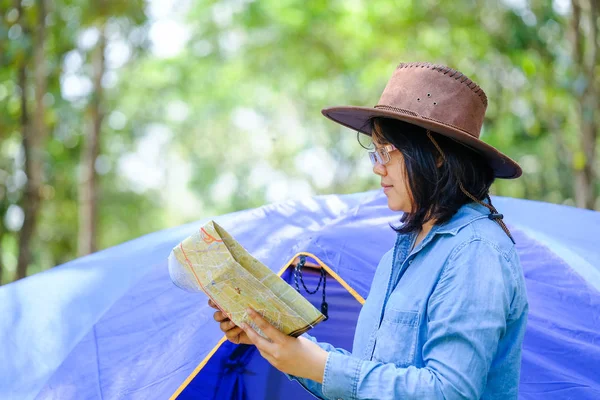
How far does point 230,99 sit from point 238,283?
1422 cm

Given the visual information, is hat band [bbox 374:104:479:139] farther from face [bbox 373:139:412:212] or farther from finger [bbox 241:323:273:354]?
finger [bbox 241:323:273:354]

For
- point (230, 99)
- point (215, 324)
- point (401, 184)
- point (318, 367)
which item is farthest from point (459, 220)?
point (230, 99)

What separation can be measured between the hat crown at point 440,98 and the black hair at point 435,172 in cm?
4

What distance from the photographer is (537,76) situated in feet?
25.6

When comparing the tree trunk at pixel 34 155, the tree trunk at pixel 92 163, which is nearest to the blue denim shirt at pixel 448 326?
the tree trunk at pixel 34 155

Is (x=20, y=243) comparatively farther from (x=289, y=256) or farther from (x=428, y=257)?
(x=428, y=257)

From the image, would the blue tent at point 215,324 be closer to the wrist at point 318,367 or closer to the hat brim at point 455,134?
the hat brim at point 455,134

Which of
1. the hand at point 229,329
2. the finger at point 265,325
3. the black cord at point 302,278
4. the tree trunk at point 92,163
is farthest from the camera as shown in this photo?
the tree trunk at point 92,163

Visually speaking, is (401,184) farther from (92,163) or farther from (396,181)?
(92,163)

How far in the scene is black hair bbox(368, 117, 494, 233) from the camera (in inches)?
53.6

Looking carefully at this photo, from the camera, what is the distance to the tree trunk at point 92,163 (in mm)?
8406

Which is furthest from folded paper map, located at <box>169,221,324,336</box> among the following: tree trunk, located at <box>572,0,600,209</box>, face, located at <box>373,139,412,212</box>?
tree trunk, located at <box>572,0,600,209</box>

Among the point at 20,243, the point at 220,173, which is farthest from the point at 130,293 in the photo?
the point at 220,173

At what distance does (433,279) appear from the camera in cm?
128
